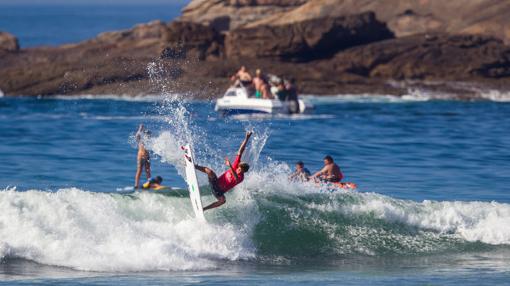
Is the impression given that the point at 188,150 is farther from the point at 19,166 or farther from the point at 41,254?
the point at 19,166

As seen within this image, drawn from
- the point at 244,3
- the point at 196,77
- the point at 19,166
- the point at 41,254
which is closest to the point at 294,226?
the point at 41,254

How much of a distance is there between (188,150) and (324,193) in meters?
3.53

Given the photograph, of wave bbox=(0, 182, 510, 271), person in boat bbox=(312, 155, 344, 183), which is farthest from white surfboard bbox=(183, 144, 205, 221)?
person in boat bbox=(312, 155, 344, 183)

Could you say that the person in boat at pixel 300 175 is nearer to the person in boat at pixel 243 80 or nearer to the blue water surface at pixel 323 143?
the blue water surface at pixel 323 143

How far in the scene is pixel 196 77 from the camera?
146ft

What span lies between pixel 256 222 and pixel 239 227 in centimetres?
63

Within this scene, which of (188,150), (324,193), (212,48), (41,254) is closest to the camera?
(41,254)

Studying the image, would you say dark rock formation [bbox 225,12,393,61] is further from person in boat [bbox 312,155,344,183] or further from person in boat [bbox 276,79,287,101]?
person in boat [bbox 312,155,344,183]

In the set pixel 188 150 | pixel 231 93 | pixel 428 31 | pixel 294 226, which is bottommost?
pixel 294 226

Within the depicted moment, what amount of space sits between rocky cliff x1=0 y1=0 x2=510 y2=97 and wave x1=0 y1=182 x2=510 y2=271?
2463 cm

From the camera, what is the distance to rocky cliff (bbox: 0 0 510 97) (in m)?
45.8

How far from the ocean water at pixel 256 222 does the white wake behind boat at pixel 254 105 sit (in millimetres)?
10008

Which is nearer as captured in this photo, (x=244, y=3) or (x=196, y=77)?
(x=196, y=77)

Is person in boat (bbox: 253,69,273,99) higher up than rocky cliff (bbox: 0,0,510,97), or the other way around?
rocky cliff (bbox: 0,0,510,97)
